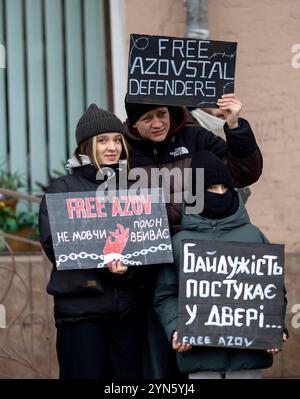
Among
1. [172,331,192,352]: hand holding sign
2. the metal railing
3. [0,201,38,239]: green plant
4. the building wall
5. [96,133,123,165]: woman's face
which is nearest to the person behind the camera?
[172,331,192,352]: hand holding sign

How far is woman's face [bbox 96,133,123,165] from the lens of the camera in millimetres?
5445

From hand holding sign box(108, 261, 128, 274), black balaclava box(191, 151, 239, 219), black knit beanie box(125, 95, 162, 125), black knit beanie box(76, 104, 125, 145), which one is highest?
black knit beanie box(125, 95, 162, 125)

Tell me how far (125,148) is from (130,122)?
273 millimetres

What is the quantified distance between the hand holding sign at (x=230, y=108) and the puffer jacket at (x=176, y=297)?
421 mm

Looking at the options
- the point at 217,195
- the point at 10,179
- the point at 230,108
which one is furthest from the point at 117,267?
the point at 10,179

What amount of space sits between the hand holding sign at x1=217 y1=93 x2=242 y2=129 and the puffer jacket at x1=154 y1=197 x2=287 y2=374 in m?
0.42

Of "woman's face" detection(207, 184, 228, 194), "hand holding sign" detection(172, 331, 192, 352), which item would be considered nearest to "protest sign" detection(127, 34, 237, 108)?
"woman's face" detection(207, 184, 228, 194)

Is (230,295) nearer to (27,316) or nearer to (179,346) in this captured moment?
(179,346)

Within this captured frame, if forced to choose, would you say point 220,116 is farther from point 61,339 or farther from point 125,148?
point 61,339

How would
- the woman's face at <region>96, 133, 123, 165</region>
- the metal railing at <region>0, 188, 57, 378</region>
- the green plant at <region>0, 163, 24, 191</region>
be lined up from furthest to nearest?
the green plant at <region>0, 163, 24, 191</region> → the metal railing at <region>0, 188, 57, 378</region> → the woman's face at <region>96, 133, 123, 165</region>

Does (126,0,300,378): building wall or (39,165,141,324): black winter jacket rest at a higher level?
(126,0,300,378): building wall

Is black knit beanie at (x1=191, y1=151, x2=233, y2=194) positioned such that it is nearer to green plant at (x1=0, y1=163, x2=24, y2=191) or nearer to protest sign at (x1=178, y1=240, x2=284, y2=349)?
protest sign at (x1=178, y1=240, x2=284, y2=349)
